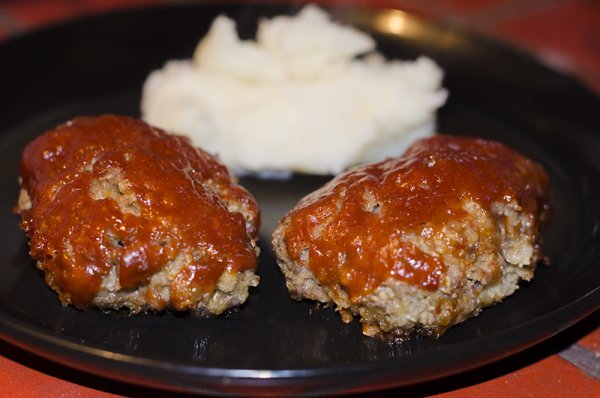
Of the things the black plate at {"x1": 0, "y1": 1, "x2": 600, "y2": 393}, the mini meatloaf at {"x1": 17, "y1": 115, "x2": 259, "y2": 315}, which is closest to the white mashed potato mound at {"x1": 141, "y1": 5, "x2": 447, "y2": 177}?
the black plate at {"x1": 0, "y1": 1, "x2": 600, "y2": 393}

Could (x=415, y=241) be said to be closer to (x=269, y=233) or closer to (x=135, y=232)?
(x=269, y=233)

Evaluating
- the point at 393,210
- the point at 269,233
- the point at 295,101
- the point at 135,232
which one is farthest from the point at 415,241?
the point at 295,101

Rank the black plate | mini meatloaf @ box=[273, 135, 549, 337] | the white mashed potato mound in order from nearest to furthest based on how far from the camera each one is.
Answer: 1. the black plate
2. mini meatloaf @ box=[273, 135, 549, 337]
3. the white mashed potato mound

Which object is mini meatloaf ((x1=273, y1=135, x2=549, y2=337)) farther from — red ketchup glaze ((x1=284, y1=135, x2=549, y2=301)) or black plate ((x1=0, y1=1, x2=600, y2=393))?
black plate ((x1=0, y1=1, x2=600, y2=393))

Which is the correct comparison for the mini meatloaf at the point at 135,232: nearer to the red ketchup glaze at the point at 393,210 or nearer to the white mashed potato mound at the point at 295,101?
the red ketchup glaze at the point at 393,210

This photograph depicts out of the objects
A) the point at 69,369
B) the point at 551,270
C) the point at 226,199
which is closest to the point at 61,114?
the point at 226,199

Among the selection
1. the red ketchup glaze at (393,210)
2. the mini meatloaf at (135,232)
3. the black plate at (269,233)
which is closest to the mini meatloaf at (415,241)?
the red ketchup glaze at (393,210)
